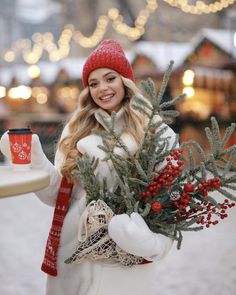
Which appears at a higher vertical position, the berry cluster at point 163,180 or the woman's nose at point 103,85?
the woman's nose at point 103,85

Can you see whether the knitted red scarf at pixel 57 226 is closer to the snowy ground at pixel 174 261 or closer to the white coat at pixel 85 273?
the white coat at pixel 85 273

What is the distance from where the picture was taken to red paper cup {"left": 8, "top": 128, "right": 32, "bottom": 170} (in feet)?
6.06

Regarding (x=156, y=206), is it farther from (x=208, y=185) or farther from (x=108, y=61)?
(x=108, y=61)

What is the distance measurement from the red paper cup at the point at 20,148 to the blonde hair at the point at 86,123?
210 mm

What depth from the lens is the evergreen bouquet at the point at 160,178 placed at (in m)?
1.75

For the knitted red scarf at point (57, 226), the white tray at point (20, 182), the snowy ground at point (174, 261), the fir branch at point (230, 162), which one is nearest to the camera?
the white tray at point (20, 182)

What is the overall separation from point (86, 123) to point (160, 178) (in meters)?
0.50

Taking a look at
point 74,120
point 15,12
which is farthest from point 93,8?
point 74,120

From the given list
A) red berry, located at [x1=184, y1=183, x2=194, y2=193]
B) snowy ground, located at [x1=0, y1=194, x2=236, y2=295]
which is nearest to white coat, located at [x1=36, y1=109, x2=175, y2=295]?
red berry, located at [x1=184, y1=183, x2=194, y2=193]

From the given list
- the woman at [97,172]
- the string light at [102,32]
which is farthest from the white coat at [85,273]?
the string light at [102,32]

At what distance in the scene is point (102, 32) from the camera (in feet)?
53.8

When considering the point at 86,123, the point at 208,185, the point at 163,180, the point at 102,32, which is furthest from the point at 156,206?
the point at 102,32

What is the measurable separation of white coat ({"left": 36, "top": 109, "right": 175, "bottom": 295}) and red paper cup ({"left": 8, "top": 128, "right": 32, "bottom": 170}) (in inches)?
10.8

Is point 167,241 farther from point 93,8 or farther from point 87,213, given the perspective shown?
point 93,8
